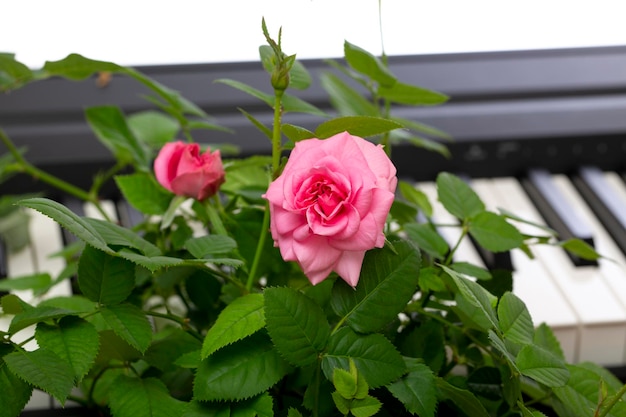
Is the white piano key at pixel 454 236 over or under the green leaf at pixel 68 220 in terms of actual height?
under

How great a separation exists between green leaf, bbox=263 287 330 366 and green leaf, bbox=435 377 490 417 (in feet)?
0.24

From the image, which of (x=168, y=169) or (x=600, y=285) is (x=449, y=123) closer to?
(x=600, y=285)

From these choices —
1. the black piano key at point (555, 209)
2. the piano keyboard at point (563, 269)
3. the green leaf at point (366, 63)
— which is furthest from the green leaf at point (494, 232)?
the black piano key at point (555, 209)

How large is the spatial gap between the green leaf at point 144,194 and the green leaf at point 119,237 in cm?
15

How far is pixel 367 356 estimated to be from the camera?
0.54 metres

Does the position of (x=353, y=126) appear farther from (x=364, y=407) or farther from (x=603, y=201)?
(x=603, y=201)

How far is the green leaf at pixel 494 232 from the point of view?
0.66m

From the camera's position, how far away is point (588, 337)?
1033 mm

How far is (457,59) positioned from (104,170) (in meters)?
0.47

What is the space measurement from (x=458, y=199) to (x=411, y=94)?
93 millimetres

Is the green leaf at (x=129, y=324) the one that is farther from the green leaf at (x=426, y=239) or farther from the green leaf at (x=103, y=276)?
the green leaf at (x=426, y=239)

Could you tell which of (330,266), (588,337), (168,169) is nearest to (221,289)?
(168,169)

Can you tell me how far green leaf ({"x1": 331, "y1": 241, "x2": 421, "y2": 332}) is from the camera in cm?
54

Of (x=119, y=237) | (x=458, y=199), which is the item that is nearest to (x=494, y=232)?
(x=458, y=199)
